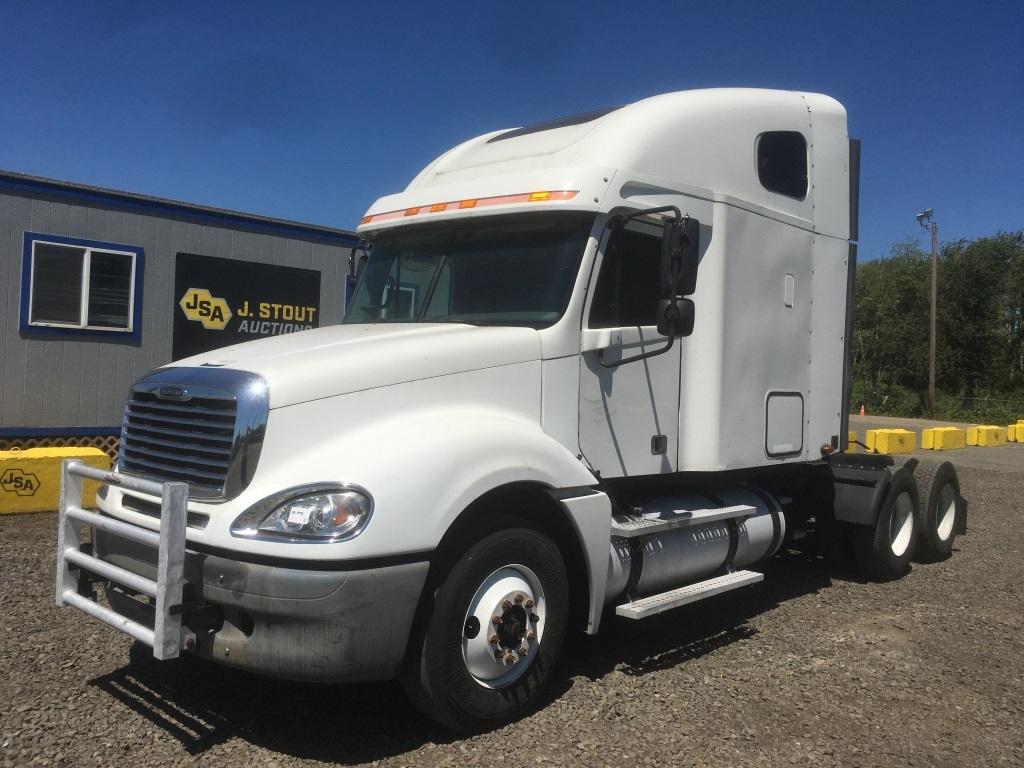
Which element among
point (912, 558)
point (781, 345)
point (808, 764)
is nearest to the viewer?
point (808, 764)

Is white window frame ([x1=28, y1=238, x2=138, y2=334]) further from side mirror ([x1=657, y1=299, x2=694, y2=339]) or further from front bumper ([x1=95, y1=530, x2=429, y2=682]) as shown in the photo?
side mirror ([x1=657, y1=299, x2=694, y2=339])

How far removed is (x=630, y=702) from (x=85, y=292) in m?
8.32

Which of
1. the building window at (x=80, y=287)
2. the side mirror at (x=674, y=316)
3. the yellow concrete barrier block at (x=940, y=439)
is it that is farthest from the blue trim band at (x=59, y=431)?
the yellow concrete barrier block at (x=940, y=439)

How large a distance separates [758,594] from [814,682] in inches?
81.0

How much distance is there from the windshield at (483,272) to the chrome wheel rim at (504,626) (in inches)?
54.9

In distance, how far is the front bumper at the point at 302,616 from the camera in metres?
3.45

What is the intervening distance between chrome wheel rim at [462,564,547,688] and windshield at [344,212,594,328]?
1.40 m

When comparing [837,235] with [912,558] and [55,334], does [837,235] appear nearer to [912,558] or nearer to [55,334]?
[912,558]

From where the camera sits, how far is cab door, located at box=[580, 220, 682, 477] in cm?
485

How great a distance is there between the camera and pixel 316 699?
14.7ft

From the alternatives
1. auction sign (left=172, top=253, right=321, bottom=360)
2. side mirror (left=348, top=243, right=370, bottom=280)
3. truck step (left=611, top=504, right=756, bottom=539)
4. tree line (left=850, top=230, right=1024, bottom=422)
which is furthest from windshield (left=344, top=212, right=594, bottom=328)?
tree line (left=850, top=230, right=1024, bottom=422)

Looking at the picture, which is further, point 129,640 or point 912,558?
point 912,558

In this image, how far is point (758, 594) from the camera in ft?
22.7

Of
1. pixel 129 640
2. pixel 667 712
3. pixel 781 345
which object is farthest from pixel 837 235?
pixel 129 640
